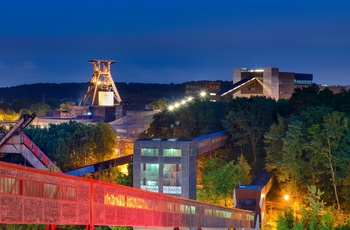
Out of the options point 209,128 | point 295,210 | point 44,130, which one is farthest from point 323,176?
point 44,130

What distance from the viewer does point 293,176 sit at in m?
39.4

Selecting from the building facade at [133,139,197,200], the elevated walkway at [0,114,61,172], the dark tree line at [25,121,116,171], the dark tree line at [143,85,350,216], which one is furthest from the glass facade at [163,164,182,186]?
the dark tree line at [25,121,116,171]

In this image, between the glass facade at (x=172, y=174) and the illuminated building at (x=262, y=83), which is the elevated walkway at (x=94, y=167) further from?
the illuminated building at (x=262, y=83)

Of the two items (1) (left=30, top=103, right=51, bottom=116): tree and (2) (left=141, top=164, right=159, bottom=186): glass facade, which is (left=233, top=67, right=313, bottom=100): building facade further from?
(1) (left=30, top=103, right=51, bottom=116): tree

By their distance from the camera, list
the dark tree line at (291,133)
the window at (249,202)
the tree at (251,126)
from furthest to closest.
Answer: the tree at (251,126) → the dark tree line at (291,133) → the window at (249,202)

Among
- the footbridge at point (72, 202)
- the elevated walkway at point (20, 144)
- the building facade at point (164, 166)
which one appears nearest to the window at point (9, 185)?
the footbridge at point (72, 202)

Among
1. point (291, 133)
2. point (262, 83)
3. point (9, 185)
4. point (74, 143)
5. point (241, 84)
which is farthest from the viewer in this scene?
point (241, 84)

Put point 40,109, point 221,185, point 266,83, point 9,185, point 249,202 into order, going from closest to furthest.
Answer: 1. point 9,185
2. point 249,202
3. point 221,185
4. point 266,83
5. point 40,109

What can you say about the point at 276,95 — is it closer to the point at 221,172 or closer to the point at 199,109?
the point at 199,109

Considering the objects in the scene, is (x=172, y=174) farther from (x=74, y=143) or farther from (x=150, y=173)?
(x=74, y=143)

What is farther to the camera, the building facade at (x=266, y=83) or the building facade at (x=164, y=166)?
the building facade at (x=266, y=83)

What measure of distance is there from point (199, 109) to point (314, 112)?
23.1 metres

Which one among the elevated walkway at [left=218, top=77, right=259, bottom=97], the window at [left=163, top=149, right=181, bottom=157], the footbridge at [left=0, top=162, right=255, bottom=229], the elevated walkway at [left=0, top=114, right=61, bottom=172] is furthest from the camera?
the elevated walkway at [left=218, top=77, right=259, bottom=97]

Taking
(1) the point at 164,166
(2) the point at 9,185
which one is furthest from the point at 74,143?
(2) the point at 9,185
